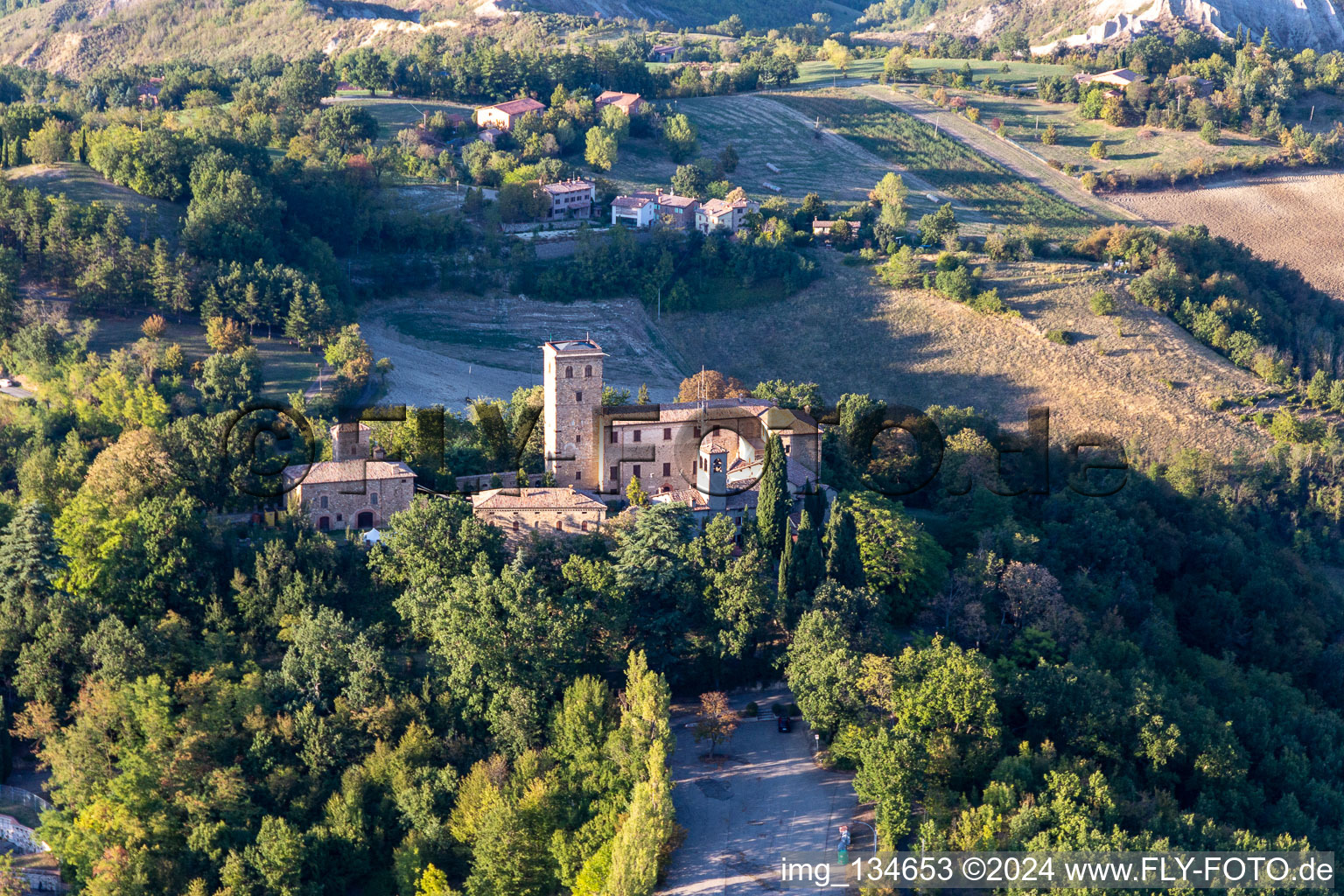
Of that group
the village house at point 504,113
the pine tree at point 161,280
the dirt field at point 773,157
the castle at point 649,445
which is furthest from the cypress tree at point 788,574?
the village house at point 504,113

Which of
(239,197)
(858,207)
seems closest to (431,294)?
(239,197)

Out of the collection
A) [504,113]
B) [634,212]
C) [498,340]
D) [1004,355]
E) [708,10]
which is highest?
[708,10]

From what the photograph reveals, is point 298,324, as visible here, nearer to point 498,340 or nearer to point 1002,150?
point 498,340

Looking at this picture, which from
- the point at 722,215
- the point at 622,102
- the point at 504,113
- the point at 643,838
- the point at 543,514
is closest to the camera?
the point at 643,838

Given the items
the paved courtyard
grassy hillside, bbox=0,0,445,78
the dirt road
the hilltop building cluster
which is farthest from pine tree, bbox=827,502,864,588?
grassy hillside, bbox=0,0,445,78

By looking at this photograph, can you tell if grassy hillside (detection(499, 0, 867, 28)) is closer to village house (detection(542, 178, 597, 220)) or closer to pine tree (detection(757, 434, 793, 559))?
village house (detection(542, 178, 597, 220))

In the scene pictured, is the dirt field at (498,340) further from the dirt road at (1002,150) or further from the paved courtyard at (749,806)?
the dirt road at (1002,150)

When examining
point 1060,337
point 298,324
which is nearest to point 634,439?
point 298,324
